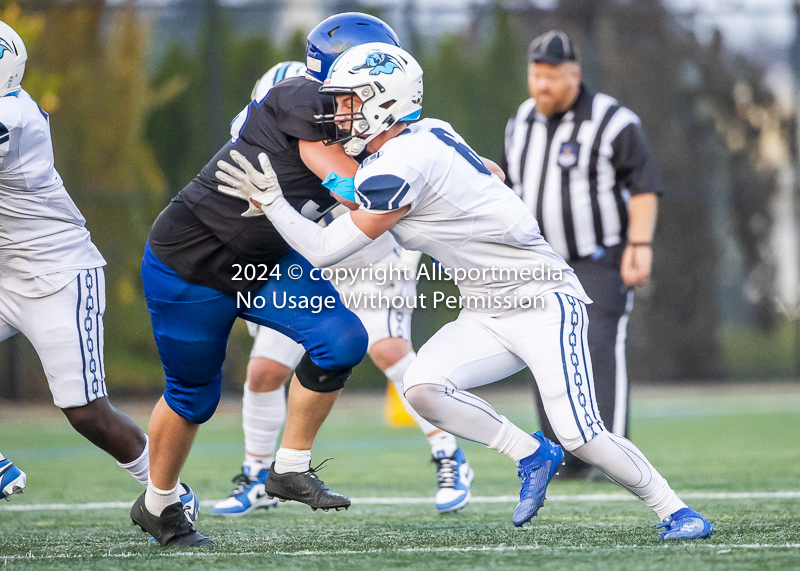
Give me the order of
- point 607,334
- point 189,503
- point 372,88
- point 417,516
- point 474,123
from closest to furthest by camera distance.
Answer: point 372,88 → point 189,503 → point 417,516 → point 607,334 → point 474,123

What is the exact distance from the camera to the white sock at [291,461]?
11.4 feet

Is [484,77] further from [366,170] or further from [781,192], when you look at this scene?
[366,170]

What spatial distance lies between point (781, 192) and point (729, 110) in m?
1.18

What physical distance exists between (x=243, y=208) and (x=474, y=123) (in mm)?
8768

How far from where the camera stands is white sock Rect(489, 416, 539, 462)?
3.46 m

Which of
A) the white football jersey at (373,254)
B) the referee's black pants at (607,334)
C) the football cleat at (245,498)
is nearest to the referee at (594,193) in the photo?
the referee's black pants at (607,334)

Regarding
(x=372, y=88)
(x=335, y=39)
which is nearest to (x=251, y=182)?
(x=372, y=88)

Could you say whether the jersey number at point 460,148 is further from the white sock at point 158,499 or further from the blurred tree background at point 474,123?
the blurred tree background at point 474,123

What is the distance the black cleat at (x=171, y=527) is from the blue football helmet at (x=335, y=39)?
1578 millimetres

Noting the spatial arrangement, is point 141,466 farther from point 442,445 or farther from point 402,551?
point 442,445

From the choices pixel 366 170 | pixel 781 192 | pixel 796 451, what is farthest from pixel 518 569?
pixel 781 192

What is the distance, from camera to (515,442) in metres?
3.47

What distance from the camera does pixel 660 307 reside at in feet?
39.8

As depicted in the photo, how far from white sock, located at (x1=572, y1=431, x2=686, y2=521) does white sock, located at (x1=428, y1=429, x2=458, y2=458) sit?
1.36 m
